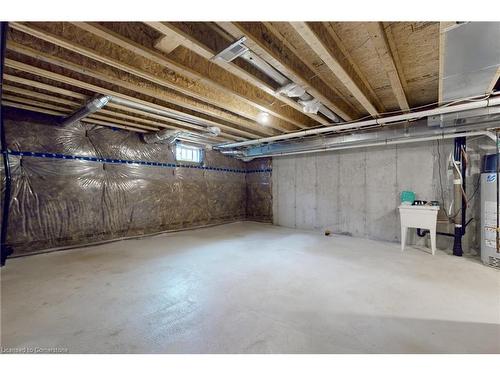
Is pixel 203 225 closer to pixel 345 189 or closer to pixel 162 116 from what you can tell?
pixel 162 116

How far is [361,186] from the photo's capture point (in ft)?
14.5

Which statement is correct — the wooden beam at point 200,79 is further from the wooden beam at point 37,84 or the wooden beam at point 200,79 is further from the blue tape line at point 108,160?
the blue tape line at point 108,160

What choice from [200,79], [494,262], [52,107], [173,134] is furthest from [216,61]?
[494,262]

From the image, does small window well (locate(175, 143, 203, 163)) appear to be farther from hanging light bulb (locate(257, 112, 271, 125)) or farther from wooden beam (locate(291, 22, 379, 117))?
wooden beam (locate(291, 22, 379, 117))

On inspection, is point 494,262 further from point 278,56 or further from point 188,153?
point 188,153

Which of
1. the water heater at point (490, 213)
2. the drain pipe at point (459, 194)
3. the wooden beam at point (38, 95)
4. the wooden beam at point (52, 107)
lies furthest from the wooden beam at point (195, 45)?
the drain pipe at point (459, 194)

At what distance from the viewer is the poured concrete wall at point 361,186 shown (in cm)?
364

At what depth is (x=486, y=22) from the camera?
130 centimetres

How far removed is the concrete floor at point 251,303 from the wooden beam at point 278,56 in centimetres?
206

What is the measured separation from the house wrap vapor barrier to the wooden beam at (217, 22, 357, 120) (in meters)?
3.50

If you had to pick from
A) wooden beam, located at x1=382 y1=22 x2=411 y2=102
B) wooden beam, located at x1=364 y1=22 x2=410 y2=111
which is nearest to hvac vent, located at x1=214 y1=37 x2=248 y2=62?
wooden beam, located at x1=364 y1=22 x2=410 y2=111

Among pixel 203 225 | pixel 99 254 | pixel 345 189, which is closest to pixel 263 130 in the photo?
pixel 345 189

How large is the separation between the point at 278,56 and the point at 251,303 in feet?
6.97

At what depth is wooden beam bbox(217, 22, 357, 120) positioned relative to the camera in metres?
1.49
